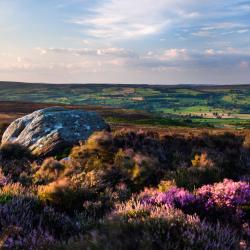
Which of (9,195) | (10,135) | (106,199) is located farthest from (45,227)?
(10,135)

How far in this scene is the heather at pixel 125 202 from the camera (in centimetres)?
484

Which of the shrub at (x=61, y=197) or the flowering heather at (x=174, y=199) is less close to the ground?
the flowering heather at (x=174, y=199)

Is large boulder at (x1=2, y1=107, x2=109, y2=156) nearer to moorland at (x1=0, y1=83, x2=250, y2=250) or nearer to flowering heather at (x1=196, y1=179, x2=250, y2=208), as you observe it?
moorland at (x1=0, y1=83, x2=250, y2=250)

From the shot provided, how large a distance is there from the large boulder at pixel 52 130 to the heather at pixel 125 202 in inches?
64.4

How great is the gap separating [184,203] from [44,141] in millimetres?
11513

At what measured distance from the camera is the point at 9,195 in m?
7.07

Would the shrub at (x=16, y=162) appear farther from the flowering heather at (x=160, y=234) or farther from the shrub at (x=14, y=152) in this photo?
the flowering heather at (x=160, y=234)

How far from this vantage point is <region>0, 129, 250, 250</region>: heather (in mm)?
4844

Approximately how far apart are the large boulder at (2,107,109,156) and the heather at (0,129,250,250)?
5.37 feet

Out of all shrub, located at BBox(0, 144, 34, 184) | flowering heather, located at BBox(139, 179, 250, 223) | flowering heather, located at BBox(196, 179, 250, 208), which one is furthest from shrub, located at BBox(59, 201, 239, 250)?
shrub, located at BBox(0, 144, 34, 184)

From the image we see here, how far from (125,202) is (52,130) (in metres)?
11.4

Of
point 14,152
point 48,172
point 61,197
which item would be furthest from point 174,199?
point 14,152


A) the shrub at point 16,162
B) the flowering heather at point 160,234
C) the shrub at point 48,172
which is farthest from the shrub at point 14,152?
the flowering heather at point 160,234

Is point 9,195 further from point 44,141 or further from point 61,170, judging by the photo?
point 44,141
